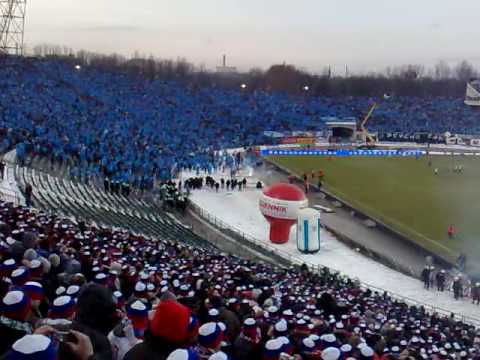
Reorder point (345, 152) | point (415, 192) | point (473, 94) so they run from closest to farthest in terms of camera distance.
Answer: point (415, 192), point (345, 152), point (473, 94)

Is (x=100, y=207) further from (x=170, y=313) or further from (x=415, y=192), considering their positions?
(x=170, y=313)

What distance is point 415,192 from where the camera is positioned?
42125 millimetres

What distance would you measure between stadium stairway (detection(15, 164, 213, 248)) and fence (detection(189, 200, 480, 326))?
211 cm

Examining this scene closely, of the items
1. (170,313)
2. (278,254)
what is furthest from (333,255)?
(170,313)

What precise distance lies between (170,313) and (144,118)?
60.9 meters

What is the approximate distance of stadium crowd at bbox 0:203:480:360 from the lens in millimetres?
4254

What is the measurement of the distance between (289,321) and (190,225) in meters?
21.4

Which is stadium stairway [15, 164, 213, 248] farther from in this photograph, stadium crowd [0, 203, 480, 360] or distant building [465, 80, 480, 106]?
distant building [465, 80, 480, 106]

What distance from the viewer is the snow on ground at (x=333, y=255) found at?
859 inches

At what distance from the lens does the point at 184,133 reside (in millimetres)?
61969

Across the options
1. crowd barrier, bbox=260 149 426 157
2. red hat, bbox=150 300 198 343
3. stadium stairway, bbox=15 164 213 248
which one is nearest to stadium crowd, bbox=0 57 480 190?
stadium stairway, bbox=15 164 213 248

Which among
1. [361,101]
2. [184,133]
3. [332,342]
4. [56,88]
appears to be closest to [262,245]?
[332,342]

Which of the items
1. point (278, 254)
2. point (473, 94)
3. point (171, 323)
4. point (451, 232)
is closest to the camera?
point (171, 323)

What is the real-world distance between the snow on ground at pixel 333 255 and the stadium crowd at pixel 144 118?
4565 mm
